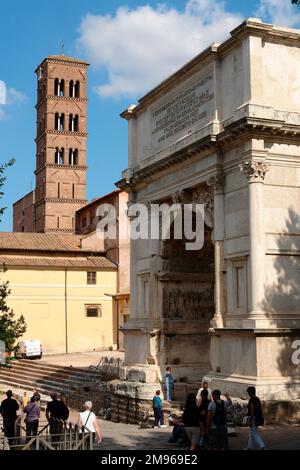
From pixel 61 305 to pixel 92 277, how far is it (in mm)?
3085

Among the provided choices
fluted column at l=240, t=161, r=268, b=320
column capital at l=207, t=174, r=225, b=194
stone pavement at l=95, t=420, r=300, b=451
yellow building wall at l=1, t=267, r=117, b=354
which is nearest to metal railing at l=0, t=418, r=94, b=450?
stone pavement at l=95, t=420, r=300, b=451

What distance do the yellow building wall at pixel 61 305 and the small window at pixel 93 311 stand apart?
22 cm

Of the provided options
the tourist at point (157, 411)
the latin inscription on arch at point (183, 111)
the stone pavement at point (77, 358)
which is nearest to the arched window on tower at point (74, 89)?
the stone pavement at point (77, 358)

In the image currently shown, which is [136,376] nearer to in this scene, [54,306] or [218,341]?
[218,341]

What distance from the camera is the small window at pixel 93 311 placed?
4850 cm

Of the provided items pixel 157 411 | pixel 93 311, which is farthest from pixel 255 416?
pixel 93 311

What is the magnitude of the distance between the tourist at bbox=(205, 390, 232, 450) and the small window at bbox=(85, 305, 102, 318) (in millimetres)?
35148

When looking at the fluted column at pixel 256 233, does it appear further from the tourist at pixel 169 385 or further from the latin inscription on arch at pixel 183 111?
the tourist at pixel 169 385

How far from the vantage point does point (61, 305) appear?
47.7 metres

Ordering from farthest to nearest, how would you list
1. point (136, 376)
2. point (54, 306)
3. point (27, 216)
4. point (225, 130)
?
point (27, 216) → point (54, 306) → point (136, 376) → point (225, 130)

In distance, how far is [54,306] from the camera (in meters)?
47.5

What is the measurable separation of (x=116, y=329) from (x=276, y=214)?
3044cm

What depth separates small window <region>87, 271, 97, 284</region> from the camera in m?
48.9
